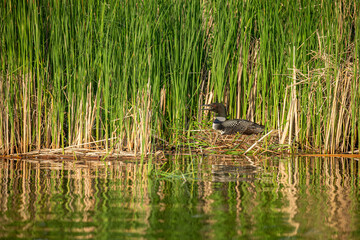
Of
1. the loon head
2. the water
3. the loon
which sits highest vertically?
the loon head

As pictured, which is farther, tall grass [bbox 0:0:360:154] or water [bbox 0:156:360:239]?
tall grass [bbox 0:0:360:154]

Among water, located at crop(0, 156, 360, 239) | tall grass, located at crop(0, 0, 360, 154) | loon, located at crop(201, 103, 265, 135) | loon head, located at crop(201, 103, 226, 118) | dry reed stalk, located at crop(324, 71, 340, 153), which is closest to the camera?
water, located at crop(0, 156, 360, 239)

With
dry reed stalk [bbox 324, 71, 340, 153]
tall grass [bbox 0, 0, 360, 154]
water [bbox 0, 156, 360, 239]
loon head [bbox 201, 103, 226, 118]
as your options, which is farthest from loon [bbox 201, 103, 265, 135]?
water [bbox 0, 156, 360, 239]

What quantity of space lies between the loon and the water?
1545 mm

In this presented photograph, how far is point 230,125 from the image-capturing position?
752 cm

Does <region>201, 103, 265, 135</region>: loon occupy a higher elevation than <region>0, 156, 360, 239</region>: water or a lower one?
higher

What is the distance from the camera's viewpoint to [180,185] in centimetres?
448

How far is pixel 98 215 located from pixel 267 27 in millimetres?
4564

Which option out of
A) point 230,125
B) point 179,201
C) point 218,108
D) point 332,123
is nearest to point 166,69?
point 218,108

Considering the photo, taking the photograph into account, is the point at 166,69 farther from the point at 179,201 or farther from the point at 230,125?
the point at 179,201

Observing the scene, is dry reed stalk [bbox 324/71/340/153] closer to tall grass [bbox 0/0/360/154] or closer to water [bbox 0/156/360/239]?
tall grass [bbox 0/0/360/154]

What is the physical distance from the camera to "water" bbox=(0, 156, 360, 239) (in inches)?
116

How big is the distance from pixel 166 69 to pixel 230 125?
3.61 feet

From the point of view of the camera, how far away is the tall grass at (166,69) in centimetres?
620
